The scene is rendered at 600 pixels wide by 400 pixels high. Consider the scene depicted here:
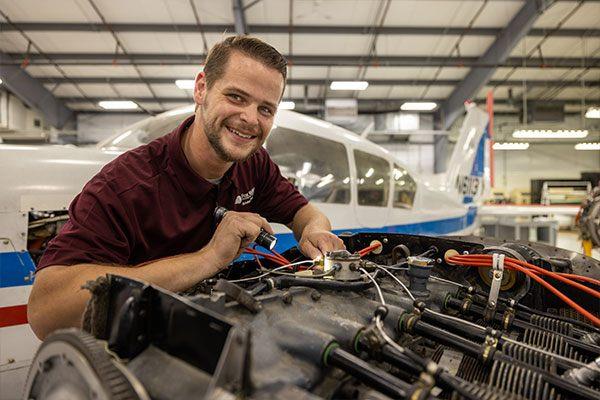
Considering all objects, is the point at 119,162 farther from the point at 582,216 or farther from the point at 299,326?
the point at 582,216

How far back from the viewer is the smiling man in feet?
3.52

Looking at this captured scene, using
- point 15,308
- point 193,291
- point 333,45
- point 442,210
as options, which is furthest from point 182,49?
point 193,291

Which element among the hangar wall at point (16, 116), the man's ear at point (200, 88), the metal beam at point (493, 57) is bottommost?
the man's ear at point (200, 88)

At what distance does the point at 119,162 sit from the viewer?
4.61 feet

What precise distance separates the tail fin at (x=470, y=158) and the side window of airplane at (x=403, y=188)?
5.79 feet

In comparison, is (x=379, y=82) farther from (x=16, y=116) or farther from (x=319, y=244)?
(x=16, y=116)

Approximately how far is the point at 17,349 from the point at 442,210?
4662 millimetres

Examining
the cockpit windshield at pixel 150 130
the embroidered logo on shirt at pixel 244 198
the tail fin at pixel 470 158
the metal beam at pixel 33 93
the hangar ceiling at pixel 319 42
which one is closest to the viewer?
the embroidered logo on shirt at pixel 244 198

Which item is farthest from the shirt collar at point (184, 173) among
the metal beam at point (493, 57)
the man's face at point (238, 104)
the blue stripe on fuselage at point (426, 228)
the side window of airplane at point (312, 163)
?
the metal beam at point (493, 57)

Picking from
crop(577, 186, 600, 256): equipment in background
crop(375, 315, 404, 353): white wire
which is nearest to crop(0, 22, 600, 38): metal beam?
crop(577, 186, 600, 256): equipment in background

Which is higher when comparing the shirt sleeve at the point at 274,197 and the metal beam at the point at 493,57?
the metal beam at the point at 493,57

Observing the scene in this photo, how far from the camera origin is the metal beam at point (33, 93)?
33.5 feet

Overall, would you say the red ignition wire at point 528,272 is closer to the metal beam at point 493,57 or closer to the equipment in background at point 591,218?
the equipment in background at point 591,218

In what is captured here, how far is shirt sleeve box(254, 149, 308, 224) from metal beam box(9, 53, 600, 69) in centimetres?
828
